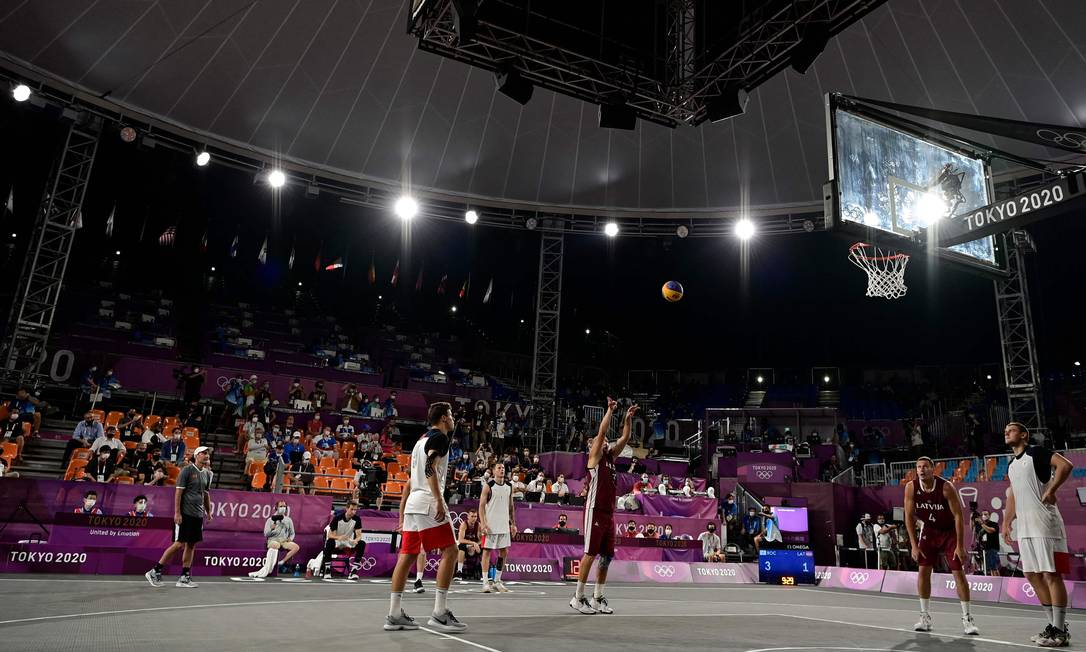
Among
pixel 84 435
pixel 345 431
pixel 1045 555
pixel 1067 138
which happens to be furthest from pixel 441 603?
pixel 345 431

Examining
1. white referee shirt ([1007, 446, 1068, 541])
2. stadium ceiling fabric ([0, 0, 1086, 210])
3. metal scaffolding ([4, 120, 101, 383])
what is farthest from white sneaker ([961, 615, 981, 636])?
metal scaffolding ([4, 120, 101, 383])

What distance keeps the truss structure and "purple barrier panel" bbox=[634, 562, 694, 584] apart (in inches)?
442

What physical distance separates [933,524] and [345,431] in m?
17.8

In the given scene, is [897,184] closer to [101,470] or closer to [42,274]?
[101,470]

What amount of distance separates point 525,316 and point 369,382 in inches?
661

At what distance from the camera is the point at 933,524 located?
298 inches

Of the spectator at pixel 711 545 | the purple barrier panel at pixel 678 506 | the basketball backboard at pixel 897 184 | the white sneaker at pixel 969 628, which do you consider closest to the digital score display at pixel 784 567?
the spectator at pixel 711 545

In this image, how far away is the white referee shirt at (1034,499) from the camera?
21.8 feet

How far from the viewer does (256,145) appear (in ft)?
74.0

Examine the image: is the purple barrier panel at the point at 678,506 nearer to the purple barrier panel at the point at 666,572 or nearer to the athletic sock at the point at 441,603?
the purple barrier panel at the point at 666,572

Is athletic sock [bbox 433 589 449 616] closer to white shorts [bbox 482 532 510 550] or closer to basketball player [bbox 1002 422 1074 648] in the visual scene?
basketball player [bbox 1002 422 1074 648]

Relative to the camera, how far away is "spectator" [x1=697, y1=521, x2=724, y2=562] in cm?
1836

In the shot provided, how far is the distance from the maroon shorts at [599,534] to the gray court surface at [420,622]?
2.36 feet

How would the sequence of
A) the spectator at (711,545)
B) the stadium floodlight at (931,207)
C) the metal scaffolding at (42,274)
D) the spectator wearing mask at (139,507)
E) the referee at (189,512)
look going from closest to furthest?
the referee at (189,512) → the stadium floodlight at (931,207) → the spectator wearing mask at (139,507) → the spectator at (711,545) → the metal scaffolding at (42,274)
